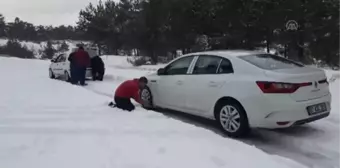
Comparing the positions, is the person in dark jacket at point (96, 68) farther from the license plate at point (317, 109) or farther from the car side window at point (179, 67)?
the license plate at point (317, 109)

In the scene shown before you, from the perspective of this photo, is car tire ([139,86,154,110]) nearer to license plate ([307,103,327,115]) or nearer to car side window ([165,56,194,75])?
car side window ([165,56,194,75])

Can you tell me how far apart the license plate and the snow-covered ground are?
19.9 inches

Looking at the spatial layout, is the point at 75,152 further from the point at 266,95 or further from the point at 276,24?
the point at 276,24

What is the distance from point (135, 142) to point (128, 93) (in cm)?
269

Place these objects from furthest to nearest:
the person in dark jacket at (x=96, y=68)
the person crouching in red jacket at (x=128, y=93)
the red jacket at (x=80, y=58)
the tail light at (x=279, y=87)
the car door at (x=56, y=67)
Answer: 1. the car door at (x=56, y=67)
2. the person in dark jacket at (x=96, y=68)
3. the red jacket at (x=80, y=58)
4. the person crouching in red jacket at (x=128, y=93)
5. the tail light at (x=279, y=87)

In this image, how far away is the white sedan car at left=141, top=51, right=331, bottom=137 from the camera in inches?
207

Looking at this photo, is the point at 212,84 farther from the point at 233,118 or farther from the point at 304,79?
the point at 304,79

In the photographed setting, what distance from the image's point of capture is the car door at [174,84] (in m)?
6.85

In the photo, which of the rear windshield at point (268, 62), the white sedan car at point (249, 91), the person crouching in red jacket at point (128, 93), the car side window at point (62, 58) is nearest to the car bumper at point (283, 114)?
the white sedan car at point (249, 91)

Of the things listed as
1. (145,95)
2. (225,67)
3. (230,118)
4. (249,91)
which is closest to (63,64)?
(145,95)

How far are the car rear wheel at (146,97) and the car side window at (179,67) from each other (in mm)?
723

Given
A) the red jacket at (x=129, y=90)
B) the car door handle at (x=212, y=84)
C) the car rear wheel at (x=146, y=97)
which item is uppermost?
the car door handle at (x=212, y=84)

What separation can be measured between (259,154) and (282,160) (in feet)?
0.93

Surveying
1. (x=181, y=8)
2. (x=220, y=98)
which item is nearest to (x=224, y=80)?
(x=220, y=98)
